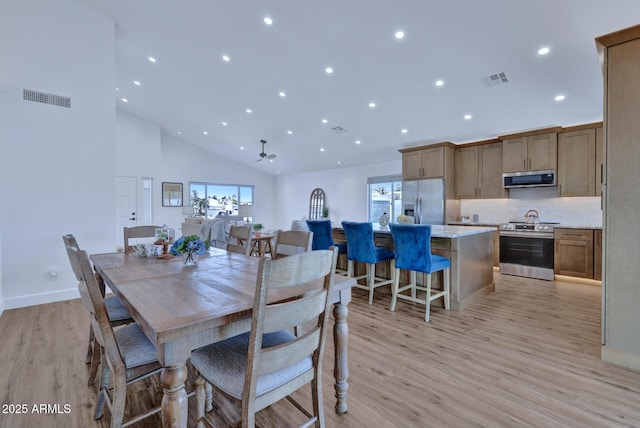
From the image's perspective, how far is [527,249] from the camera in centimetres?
484

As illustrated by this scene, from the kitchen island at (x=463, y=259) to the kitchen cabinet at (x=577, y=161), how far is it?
7.16 feet

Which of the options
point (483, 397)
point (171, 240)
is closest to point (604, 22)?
point (483, 397)

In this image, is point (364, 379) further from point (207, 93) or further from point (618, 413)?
point (207, 93)

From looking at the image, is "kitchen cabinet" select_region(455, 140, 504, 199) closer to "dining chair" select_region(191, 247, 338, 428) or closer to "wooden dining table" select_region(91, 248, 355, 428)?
"wooden dining table" select_region(91, 248, 355, 428)

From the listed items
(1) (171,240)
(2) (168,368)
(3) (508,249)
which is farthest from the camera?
(3) (508,249)

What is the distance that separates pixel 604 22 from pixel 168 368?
434cm

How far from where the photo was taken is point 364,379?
6.34ft

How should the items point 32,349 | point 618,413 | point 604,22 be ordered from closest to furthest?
point 618,413
point 32,349
point 604,22

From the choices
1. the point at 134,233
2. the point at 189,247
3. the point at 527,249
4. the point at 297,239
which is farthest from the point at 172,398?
the point at 527,249

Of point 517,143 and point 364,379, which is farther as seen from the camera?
point 517,143

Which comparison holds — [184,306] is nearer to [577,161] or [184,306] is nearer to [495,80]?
[495,80]

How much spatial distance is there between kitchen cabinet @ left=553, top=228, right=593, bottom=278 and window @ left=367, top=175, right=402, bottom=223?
3.47 m

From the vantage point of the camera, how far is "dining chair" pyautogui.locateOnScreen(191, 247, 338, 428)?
1.04 m

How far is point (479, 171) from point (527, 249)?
1.79 metres
